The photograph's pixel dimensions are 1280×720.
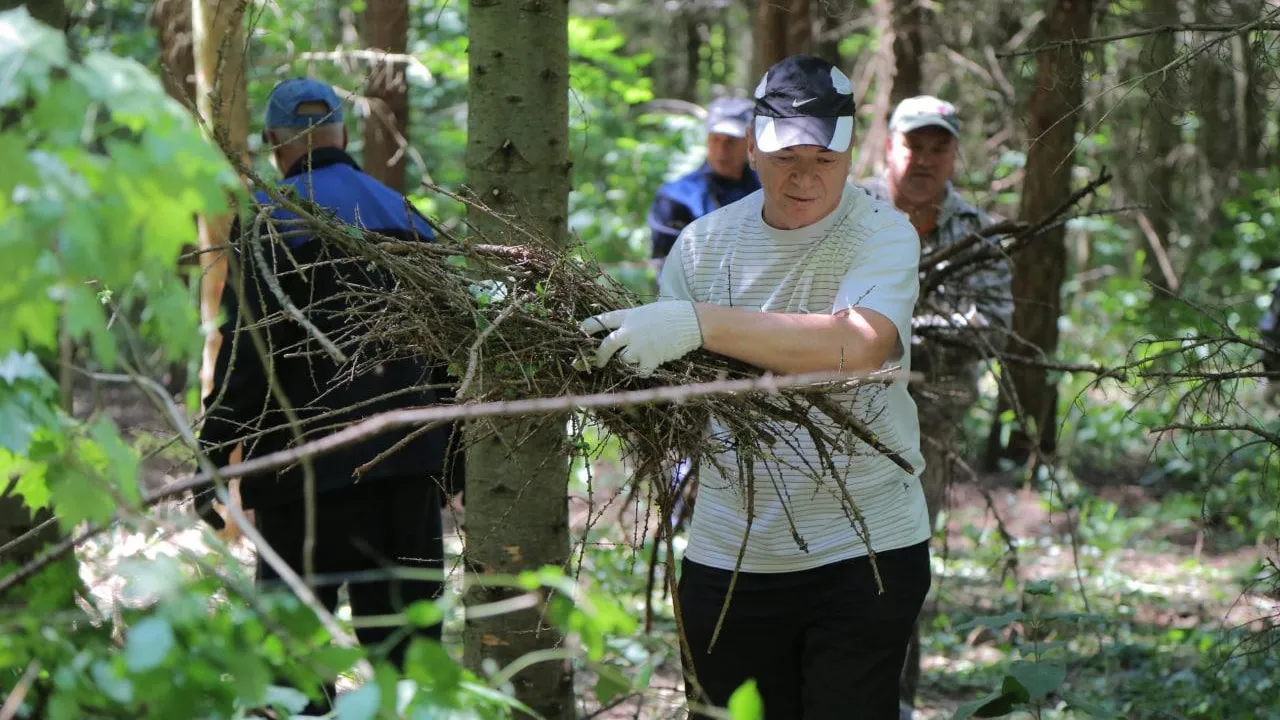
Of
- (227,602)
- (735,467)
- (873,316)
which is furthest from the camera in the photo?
(735,467)

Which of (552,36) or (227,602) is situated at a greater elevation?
(552,36)

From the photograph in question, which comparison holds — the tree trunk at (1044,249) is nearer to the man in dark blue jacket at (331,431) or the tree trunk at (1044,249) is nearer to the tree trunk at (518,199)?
the man in dark blue jacket at (331,431)

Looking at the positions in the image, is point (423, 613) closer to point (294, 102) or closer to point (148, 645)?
point (148, 645)

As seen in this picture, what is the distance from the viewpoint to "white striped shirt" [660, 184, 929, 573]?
8.63ft

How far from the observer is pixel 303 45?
8.39 metres

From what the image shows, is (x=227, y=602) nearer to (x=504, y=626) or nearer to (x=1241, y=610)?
(x=504, y=626)

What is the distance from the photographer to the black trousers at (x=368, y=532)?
12.6 feet

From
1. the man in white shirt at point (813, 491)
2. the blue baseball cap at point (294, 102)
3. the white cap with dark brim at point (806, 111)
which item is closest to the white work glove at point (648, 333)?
→ the man in white shirt at point (813, 491)

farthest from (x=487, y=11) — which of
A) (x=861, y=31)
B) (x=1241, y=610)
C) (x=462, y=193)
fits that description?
(x=861, y=31)

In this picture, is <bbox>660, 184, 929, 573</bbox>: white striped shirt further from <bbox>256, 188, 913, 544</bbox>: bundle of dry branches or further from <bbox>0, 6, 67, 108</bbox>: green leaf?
<bbox>0, 6, 67, 108</bbox>: green leaf

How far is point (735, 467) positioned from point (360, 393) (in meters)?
1.38

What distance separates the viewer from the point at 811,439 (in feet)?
8.55

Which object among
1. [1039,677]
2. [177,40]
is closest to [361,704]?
[1039,677]

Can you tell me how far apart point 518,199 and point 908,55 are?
5636 mm
